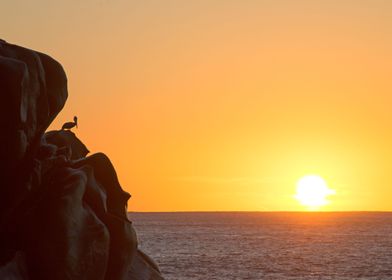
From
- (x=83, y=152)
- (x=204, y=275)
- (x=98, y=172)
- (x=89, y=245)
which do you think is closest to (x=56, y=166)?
(x=98, y=172)

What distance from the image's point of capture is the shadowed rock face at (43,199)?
27.0m

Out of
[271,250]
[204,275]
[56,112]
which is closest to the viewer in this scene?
[56,112]

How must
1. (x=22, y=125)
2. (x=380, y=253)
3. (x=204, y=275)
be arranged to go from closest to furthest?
(x=22, y=125) < (x=204, y=275) < (x=380, y=253)

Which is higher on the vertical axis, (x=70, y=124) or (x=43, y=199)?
(x=70, y=124)

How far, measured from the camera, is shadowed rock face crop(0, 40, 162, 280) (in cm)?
2700

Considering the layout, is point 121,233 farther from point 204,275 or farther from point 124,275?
point 204,275

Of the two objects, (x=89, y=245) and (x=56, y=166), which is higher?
(x=56, y=166)

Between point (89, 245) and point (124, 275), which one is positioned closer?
point (89, 245)

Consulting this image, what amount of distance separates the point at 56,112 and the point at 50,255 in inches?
248

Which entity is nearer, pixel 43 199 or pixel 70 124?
pixel 43 199

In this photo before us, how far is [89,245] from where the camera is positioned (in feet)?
92.8

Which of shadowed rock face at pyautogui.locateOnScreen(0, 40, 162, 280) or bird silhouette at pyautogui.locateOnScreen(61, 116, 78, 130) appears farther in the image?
bird silhouette at pyautogui.locateOnScreen(61, 116, 78, 130)

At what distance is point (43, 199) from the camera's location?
2888 centimetres

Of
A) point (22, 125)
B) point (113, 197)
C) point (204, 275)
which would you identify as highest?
point (22, 125)
